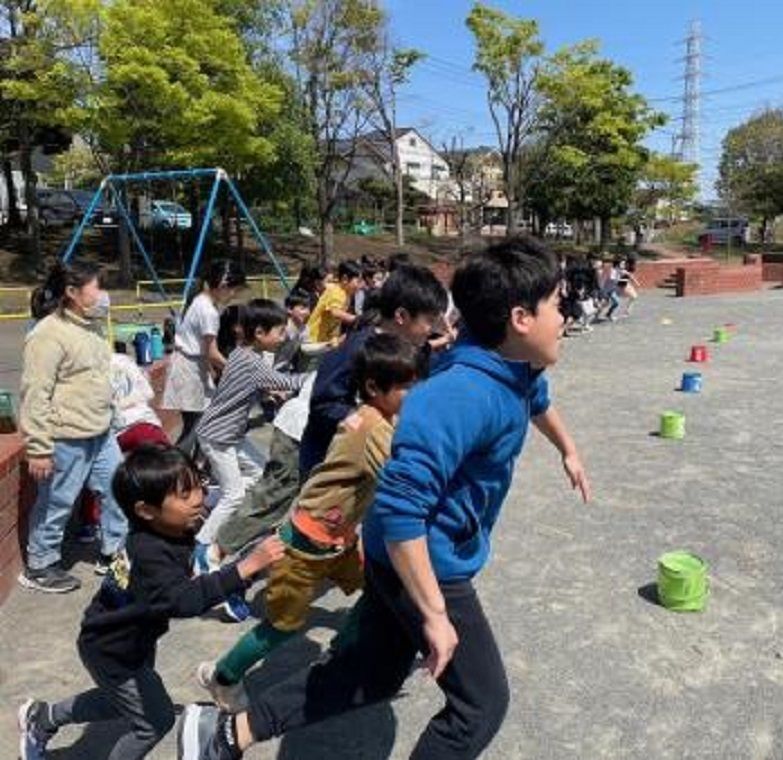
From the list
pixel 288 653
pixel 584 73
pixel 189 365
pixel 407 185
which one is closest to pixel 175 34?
pixel 584 73

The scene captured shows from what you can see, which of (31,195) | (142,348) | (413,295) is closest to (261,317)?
(413,295)

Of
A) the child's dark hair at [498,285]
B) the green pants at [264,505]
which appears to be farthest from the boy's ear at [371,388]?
the green pants at [264,505]

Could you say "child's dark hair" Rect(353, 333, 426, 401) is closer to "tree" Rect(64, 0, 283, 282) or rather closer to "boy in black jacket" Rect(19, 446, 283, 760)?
"boy in black jacket" Rect(19, 446, 283, 760)

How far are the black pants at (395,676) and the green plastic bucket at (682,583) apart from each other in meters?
1.87

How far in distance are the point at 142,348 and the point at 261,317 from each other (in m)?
6.77

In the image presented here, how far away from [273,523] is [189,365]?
142 cm

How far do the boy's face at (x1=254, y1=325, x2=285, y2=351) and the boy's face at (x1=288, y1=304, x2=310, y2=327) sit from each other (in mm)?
3194

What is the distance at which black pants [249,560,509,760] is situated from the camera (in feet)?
7.88

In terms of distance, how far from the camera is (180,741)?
2887 millimetres

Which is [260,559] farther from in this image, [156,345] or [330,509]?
[156,345]

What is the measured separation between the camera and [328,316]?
7.16 metres

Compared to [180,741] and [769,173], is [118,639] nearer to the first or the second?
[180,741]

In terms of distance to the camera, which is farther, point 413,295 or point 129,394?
point 129,394

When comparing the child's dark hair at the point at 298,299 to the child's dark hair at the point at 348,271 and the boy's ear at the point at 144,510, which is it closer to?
the child's dark hair at the point at 348,271
